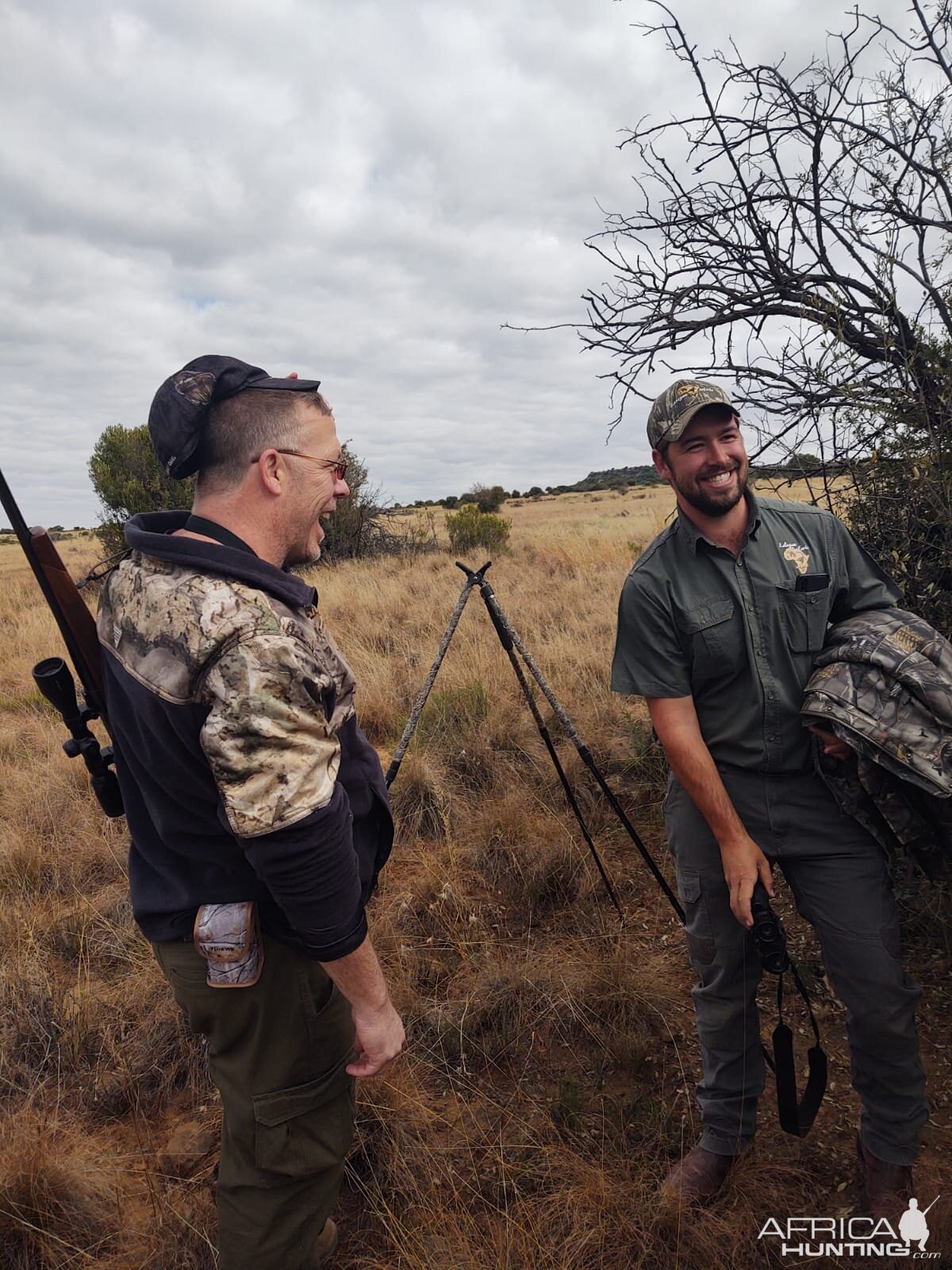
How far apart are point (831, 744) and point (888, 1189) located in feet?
4.35

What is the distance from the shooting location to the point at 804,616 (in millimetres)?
2318

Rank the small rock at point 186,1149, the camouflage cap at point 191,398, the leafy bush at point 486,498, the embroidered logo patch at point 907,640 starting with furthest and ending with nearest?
the leafy bush at point 486,498 < the small rock at point 186,1149 < the embroidered logo patch at point 907,640 < the camouflage cap at point 191,398

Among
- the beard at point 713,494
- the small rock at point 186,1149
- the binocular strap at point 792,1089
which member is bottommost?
the small rock at point 186,1149

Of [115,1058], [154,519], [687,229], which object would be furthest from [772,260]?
[115,1058]

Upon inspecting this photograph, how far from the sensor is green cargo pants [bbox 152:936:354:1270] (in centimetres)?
172

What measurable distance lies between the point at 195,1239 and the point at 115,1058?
97cm

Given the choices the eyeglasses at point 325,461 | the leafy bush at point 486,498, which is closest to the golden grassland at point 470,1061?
Result: the eyeglasses at point 325,461

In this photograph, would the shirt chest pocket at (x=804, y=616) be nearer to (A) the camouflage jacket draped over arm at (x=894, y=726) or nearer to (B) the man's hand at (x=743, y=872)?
(A) the camouflage jacket draped over arm at (x=894, y=726)

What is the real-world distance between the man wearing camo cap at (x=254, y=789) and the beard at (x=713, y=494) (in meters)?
1.17

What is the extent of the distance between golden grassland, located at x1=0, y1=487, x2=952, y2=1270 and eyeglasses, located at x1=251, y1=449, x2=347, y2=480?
2182mm

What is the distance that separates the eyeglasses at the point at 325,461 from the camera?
171cm

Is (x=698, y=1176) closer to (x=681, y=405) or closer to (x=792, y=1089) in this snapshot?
(x=792, y=1089)

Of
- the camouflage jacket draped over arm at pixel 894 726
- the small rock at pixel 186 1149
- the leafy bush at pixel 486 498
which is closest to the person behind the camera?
the camouflage jacket draped over arm at pixel 894 726

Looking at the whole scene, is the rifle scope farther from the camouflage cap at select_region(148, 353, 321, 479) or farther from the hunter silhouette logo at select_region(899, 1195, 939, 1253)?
the hunter silhouette logo at select_region(899, 1195, 939, 1253)
